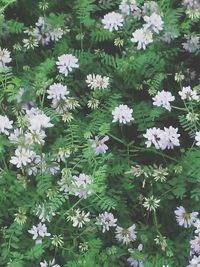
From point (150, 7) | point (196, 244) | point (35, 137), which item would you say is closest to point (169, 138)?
point (196, 244)

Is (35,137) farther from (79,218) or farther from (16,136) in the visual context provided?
(79,218)

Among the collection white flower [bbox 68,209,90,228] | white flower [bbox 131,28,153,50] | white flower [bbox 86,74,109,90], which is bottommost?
white flower [bbox 68,209,90,228]

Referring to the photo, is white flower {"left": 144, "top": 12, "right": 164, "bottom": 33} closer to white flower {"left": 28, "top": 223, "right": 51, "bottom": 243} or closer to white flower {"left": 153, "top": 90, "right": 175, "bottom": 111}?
white flower {"left": 153, "top": 90, "right": 175, "bottom": 111}

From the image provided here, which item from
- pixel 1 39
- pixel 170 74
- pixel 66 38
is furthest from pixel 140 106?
pixel 1 39

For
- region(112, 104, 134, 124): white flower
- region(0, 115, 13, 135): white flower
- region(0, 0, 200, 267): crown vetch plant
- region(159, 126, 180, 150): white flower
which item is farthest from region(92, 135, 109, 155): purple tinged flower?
region(0, 115, 13, 135): white flower

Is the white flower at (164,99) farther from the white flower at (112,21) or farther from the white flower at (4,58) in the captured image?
the white flower at (4,58)

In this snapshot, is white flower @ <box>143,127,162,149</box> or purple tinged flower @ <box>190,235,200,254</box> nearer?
purple tinged flower @ <box>190,235,200,254</box>
